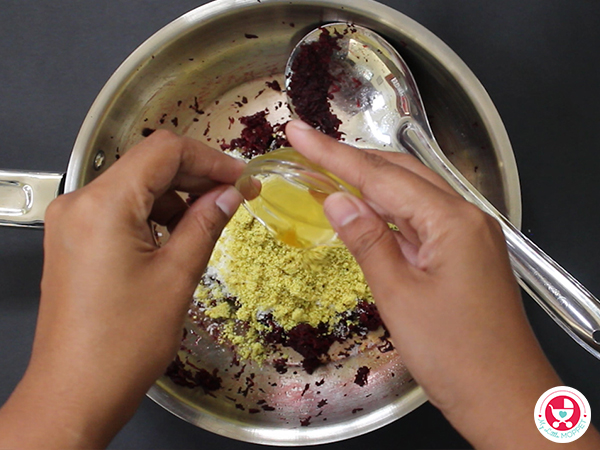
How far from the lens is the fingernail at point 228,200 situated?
0.61 m

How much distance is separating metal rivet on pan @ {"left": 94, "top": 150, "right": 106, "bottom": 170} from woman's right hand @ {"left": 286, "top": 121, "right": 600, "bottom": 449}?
0.50 m

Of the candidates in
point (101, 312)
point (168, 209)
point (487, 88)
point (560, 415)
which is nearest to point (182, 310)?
point (101, 312)

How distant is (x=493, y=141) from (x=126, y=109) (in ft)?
2.24

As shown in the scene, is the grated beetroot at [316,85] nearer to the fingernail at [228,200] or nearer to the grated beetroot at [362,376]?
the fingernail at [228,200]

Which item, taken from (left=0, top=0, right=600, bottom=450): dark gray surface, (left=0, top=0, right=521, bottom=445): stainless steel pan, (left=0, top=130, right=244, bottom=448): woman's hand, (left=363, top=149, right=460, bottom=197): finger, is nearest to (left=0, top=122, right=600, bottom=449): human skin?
(left=0, top=130, right=244, bottom=448): woman's hand

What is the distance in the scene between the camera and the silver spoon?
0.67 meters

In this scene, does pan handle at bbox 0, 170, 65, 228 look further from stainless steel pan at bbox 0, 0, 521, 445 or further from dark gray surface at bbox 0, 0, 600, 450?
dark gray surface at bbox 0, 0, 600, 450

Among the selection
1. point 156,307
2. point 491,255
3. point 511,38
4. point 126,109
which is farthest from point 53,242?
point 511,38

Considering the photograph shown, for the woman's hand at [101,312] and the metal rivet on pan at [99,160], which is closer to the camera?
the woman's hand at [101,312]

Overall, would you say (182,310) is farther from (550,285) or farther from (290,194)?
(550,285)

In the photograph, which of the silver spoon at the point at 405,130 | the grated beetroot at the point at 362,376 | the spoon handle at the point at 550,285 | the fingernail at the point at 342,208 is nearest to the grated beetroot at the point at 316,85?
the silver spoon at the point at 405,130

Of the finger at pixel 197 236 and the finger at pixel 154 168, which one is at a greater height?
the finger at pixel 154 168

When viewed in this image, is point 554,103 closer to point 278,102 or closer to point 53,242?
point 278,102

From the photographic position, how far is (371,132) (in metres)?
0.89
